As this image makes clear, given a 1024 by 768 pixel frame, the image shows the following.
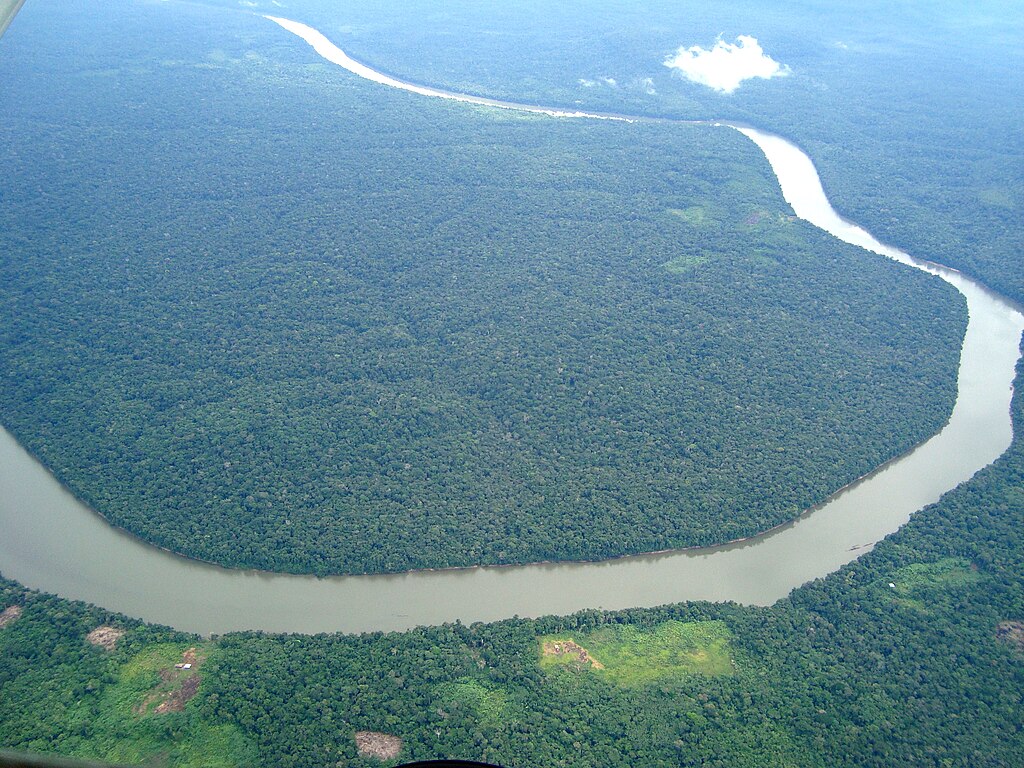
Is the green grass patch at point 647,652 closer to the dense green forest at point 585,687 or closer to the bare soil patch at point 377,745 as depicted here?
the dense green forest at point 585,687

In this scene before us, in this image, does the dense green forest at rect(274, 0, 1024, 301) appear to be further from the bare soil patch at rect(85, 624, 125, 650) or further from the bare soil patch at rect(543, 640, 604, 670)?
the bare soil patch at rect(85, 624, 125, 650)

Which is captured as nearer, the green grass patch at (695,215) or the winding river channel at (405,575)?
the winding river channel at (405,575)

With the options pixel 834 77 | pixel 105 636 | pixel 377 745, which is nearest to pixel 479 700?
pixel 377 745

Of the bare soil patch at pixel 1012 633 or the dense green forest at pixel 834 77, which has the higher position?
the dense green forest at pixel 834 77

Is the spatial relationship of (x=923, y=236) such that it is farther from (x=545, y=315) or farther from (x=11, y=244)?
(x=11, y=244)

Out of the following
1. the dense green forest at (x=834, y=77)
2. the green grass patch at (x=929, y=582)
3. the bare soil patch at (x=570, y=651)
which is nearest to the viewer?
the bare soil patch at (x=570, y=651)

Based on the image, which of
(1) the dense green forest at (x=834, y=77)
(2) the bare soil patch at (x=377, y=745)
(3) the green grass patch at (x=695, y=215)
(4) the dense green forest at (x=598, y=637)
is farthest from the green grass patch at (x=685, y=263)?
(2) the bare soil patch at (x=377, y=745)

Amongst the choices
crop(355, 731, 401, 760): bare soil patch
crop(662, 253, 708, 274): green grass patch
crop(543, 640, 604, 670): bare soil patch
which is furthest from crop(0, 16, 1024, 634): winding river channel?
crop(662, 253, 708, 274): green grass patch

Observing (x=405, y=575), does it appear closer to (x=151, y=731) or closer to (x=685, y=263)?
(x=151, y=731)
